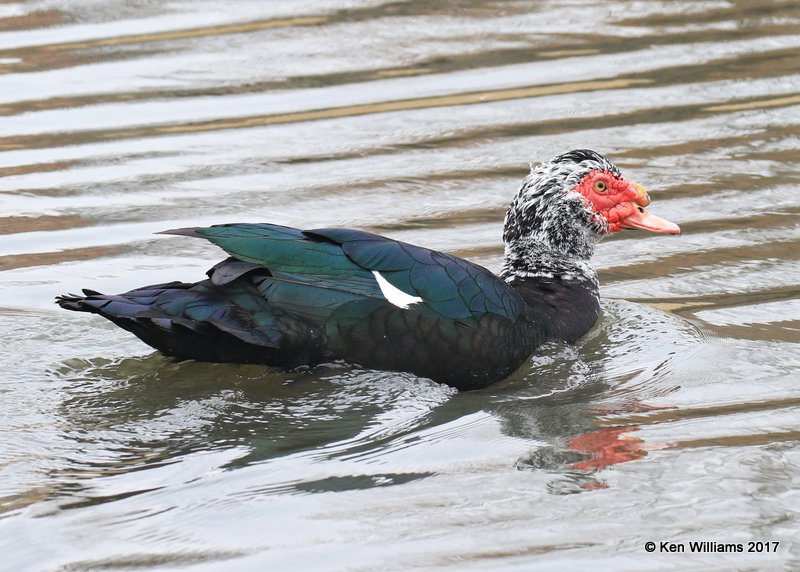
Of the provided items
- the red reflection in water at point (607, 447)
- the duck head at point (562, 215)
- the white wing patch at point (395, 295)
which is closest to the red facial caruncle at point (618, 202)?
the duck head at point (562, 215)

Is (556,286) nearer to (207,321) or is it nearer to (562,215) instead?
(562,215)

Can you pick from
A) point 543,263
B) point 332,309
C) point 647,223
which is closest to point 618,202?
point 647,223

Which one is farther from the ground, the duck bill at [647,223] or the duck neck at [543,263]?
the duck bill at [647,223]

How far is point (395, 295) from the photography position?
6020mm

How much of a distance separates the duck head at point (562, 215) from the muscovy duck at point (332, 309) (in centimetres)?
60

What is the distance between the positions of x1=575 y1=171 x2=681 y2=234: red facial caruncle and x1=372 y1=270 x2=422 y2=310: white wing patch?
1.34m

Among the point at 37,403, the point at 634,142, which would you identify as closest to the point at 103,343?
the point at 37,403

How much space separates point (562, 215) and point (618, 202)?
30 centimetres

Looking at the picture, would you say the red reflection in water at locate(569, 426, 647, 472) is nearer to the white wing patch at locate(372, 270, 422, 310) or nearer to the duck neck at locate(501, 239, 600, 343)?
the white wing patch at locate(372, 270, 422, 310)

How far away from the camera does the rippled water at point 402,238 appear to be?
4777mm

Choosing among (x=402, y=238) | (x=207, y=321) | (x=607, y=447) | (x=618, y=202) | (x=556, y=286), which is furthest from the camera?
(x=402, y=238)

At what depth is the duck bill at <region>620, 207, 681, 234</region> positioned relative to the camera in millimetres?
7094

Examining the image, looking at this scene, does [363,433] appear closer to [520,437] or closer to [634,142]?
[520,437]

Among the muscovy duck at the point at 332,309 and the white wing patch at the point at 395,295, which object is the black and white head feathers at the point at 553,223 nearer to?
the muscovy duck at the point at 332,309
